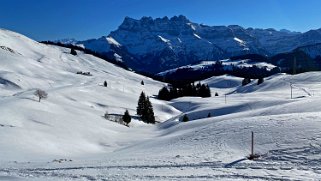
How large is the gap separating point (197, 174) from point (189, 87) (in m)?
153

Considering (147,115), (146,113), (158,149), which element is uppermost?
(146,113)

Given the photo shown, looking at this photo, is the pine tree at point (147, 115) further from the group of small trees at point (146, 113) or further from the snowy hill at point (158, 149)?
the snowy hill at point (158, 149)

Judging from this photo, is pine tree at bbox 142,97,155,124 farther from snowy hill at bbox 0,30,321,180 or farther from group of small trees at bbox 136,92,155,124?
snowy hill at bbox 0,30,321,180

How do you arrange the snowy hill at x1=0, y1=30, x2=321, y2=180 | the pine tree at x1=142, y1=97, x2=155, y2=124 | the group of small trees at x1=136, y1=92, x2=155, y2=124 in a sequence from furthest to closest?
1. the group of small trees at x1=136, y1=92, x2=155, y2=124
2. the pine tree at x1=142, y1=97, x2=155, y2=124
3. the snowy hill at x1=0, y1=30, x2=321, y2=180

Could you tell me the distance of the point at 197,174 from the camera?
21.1 meters

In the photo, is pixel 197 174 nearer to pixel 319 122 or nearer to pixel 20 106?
pixel 319 122

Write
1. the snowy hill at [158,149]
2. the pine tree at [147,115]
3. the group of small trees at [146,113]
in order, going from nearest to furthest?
1. the snowy hill at [158,149]
2. the pine tree at [147,115]
3. the group of small trees at [146,113]

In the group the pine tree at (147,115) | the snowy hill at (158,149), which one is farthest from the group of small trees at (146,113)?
the snowy hill at (158,149)

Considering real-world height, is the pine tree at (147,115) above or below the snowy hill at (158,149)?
above

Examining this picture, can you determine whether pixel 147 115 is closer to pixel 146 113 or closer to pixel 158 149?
pixel 146 113

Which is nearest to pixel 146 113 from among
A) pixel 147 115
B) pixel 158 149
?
pixel 147 115

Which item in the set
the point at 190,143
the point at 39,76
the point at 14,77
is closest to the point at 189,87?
the point at 39,76

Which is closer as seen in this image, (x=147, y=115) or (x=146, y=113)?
(x=147, y=115)

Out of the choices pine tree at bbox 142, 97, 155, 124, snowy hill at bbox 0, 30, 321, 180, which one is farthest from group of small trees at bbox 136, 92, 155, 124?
snowy hill at bbox 0, 30, 321, 180
